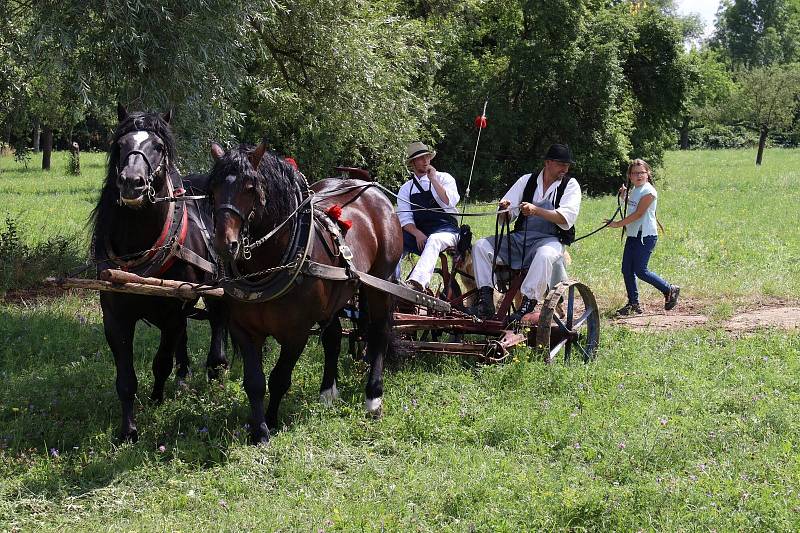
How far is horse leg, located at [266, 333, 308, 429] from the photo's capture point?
19.2ft

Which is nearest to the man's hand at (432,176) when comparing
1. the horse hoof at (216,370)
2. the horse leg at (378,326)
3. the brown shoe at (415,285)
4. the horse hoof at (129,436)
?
A: the brown shoe at (415,285)

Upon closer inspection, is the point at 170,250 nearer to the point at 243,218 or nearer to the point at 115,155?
the point at 115,155

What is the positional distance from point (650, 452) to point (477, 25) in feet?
80.0

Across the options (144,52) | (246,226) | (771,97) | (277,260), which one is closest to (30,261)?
(144,52)

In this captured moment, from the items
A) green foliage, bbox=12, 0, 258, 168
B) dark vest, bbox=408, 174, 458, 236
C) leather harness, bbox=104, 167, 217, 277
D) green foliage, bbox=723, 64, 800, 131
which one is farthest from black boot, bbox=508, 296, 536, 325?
green foliage, bbox=723, 64, 800, 131

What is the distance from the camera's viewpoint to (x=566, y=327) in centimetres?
762

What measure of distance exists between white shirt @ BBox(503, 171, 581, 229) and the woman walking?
2253 millimetres

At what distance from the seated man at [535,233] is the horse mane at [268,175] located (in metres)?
2.34

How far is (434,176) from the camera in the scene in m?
8.11

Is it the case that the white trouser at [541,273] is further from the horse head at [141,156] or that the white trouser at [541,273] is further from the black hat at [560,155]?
the horse head at [141,156]

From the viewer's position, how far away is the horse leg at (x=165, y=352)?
646 centimetres

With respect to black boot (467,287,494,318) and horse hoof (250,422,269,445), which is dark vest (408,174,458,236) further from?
horse hoof (250,422,269,445)

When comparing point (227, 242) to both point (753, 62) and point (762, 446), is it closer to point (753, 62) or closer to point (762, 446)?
point (762, 446)

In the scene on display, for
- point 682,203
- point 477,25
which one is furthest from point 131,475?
point 477,25
